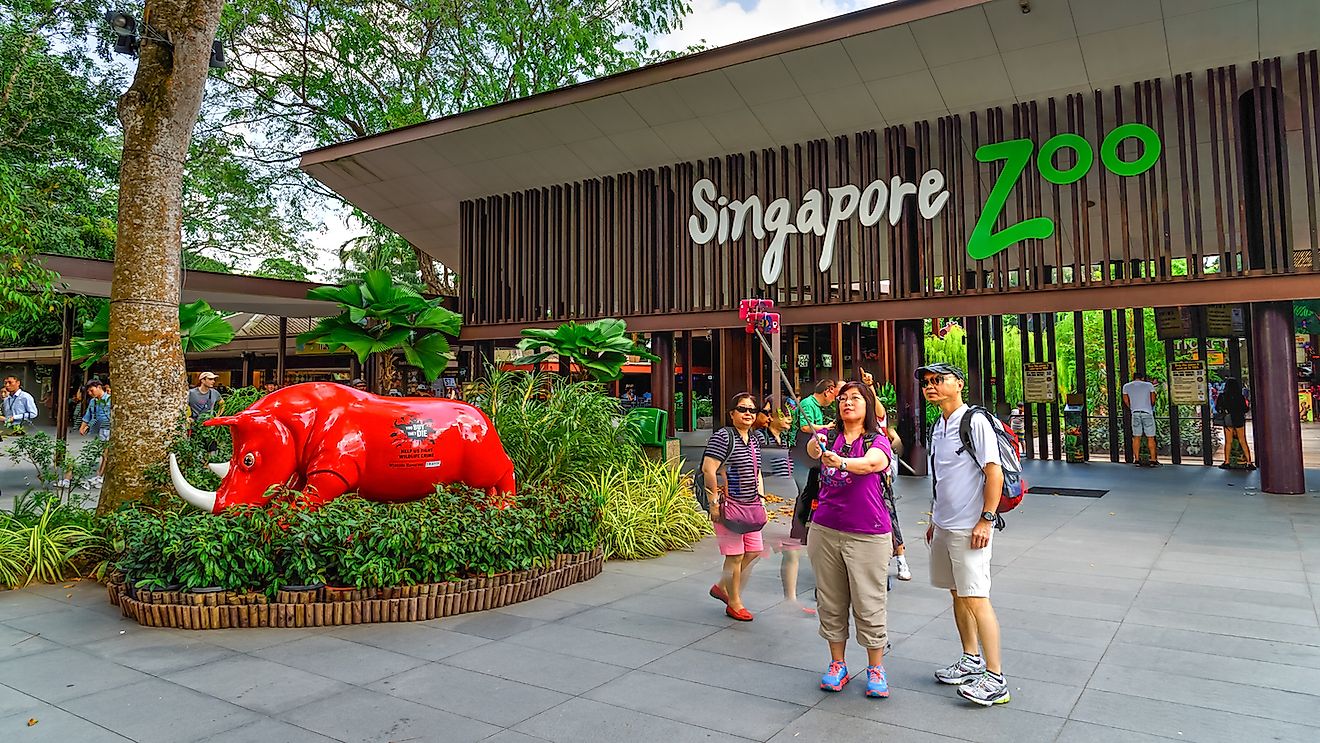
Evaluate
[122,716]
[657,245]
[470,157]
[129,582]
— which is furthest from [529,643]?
[470,157]

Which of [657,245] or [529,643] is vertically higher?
[657,245]

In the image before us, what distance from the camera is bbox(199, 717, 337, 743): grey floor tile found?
11.0ft

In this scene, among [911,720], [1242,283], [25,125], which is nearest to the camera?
[911,720]

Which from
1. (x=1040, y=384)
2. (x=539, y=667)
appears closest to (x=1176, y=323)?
(x=1040, y=384)

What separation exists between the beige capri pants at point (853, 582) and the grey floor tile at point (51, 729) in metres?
3.27

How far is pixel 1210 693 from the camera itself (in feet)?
12.6

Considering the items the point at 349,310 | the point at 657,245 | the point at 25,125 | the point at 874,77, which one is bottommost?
the point at 349,310

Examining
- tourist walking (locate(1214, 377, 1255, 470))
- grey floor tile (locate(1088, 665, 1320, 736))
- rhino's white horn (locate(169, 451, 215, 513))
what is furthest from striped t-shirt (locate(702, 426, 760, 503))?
tourist walking (locate(1214, 377, 1255, 470))

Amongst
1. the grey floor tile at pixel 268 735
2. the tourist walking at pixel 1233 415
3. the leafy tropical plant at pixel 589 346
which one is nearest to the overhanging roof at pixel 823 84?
the leafy tropical plant at pixel 589 346

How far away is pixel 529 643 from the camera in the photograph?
477 centimetres

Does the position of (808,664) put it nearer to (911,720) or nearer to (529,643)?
(911,720)

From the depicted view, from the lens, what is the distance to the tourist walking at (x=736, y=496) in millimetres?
5207

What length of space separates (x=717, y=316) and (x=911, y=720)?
34.9ft

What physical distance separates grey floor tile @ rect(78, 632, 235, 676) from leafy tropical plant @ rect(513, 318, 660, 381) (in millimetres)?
5760
